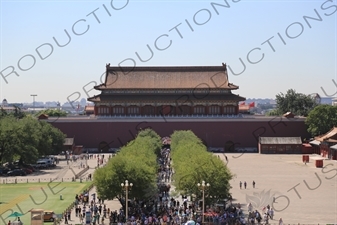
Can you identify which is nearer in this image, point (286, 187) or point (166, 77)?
point (286, 187)

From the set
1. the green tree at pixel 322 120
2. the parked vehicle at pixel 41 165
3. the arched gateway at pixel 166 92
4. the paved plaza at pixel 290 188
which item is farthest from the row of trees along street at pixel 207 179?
the arched gateway at pixel 166 92

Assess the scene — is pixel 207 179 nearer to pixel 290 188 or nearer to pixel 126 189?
pixel 126 189

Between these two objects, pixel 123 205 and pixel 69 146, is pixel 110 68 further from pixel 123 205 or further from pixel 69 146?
pixel 123 205

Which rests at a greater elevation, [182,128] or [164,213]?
[182,128]

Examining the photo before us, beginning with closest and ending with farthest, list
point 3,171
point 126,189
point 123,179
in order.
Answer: point 126,189 < point 123,179 < point 3,171

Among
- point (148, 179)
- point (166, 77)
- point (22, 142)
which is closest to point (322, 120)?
point (166, 77)

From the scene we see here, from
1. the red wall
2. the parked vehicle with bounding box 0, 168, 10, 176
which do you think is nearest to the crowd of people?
the parked vehicle with bounding box 0, 168, 10, 176

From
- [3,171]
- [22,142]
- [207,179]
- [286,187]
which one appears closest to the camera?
[207,179]

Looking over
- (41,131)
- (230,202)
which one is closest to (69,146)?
(41,131)
